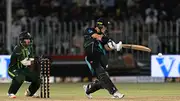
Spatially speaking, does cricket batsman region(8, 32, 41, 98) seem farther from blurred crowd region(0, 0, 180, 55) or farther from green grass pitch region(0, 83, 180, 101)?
blurred crowd region(0, 0, 180, 55)

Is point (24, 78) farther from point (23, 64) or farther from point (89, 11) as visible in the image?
point (89, 11)

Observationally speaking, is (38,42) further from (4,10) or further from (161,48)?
(161,48)

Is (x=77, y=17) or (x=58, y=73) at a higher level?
(x=77, y=17)

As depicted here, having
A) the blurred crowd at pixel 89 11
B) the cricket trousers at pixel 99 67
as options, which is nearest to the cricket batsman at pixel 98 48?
the cricket trousers at pixel 99 67

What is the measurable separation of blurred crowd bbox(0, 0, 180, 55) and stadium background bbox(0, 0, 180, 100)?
0.04 m

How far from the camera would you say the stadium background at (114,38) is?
22.2 metres

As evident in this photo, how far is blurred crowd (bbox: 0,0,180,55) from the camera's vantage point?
2389cm

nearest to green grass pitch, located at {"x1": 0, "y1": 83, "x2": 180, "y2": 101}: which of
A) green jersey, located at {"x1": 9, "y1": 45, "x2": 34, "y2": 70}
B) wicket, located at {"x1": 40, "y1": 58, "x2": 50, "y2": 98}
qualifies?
wicket, located at {"x1": 40, "y1": 58, "x2": 50, "y2": 98}

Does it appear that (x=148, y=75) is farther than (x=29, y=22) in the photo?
No

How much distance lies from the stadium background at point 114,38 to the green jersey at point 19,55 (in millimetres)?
7694

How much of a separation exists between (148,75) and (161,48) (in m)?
1.20

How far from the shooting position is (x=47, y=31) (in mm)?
22875

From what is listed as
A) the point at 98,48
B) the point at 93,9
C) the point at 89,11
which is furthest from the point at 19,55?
the point at 93,9

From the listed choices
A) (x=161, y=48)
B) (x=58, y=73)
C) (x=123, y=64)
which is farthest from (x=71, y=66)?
(x=161, y=48)
